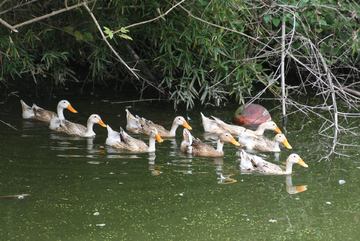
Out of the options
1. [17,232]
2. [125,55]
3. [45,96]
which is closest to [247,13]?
[125,55]

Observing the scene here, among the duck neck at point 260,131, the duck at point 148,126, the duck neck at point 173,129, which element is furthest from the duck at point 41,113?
the duck neck at point 260,131

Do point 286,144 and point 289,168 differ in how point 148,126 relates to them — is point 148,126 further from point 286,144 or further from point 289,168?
point 289,168

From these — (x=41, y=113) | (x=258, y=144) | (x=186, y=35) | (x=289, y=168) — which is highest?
(x=186, y=35)

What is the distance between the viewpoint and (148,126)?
933 cm

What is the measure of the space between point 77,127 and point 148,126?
1382 mm

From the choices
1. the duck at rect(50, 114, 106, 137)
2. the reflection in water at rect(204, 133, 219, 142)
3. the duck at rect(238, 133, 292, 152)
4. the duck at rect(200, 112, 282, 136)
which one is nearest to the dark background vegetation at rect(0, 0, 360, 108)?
the duck at rect(200, 112, 282, 136)

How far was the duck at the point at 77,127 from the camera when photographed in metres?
9.03

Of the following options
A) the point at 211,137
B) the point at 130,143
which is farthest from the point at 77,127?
the point at 211,137

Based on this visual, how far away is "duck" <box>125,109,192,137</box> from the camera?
30.3 feet

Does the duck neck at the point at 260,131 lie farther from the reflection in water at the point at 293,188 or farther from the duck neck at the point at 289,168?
the reflection in water at the point at 293,188

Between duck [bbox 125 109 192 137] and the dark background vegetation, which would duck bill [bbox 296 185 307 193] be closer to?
the dark background vegetation

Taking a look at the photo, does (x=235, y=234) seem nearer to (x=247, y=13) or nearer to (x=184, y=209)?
(x=184, y=209)

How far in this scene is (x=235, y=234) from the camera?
16.1 feet

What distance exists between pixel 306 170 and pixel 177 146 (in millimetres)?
2478
